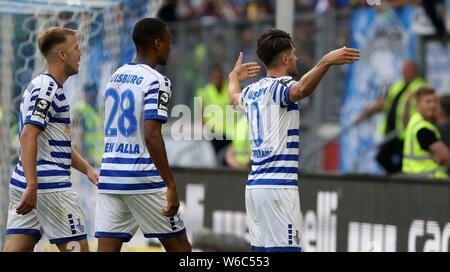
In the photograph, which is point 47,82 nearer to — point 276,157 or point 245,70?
point 245,70

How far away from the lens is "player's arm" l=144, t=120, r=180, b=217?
7684 mm

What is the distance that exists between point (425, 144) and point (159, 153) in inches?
183

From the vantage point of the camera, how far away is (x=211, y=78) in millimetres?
16812

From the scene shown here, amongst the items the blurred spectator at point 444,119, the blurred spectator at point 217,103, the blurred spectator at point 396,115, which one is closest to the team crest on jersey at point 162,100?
the blurred spectator at point 396,115

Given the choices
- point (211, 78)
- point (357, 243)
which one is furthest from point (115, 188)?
point (211, 78)

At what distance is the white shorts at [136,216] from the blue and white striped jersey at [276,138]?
674mm

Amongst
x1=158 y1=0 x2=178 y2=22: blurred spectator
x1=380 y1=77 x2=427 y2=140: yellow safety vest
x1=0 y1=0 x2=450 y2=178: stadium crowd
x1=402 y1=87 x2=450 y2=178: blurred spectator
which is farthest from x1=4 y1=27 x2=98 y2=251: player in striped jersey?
x1=158 y1=0 x2=178 y2=22: blurred spectator

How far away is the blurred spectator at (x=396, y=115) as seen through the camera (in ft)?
42.9

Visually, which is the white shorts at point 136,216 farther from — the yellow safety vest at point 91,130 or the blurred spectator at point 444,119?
the blurred spectator at point 444,119

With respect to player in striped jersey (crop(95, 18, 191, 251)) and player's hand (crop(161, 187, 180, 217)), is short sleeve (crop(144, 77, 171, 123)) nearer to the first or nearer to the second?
player in striped jersey (crop(95, 18, 191, 251))

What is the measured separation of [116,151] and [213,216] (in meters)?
5.13

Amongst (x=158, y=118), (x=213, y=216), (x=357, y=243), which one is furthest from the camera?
(x=213, y=216)

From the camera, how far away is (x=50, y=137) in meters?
8.26

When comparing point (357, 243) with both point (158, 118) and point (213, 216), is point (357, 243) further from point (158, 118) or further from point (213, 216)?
point (158, 118)
